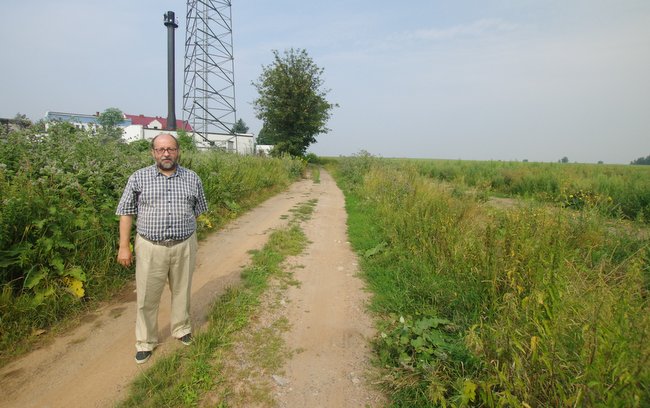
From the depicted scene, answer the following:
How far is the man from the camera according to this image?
2.81 m

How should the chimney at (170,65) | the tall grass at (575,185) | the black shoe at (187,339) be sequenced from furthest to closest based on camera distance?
the chimney at (170,65) < the tall grass at (575,185) < the black shoe at (187,339)

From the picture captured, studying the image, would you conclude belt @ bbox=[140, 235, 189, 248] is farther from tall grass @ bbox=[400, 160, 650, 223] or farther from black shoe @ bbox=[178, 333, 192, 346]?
tall grass @ bbox=[400, 160, 650, 223]

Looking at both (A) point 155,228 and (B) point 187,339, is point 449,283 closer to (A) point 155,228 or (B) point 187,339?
(B) point 187,339

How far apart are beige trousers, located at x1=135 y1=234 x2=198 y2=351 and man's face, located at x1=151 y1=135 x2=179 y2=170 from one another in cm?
72

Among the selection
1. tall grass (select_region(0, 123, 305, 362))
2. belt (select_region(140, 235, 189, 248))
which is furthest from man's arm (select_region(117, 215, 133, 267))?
tall grass (select_region(0, 123, 305, 362))

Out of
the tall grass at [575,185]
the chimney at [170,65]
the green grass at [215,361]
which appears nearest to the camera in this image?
the green grass at [215,361]

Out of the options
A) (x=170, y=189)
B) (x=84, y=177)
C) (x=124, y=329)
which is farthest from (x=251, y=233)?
(x=170, y=189)

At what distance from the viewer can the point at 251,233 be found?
7.05 metres

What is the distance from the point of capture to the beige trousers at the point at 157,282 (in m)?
2.83

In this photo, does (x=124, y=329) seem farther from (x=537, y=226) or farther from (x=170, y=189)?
(x=537, y=226)

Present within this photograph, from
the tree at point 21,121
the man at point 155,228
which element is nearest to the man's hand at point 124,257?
the man at point 155,228

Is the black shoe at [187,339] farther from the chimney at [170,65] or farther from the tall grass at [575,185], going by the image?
the chimney at [170,65]

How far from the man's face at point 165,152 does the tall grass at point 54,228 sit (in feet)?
6.24

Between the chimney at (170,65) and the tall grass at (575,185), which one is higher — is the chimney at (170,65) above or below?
above
